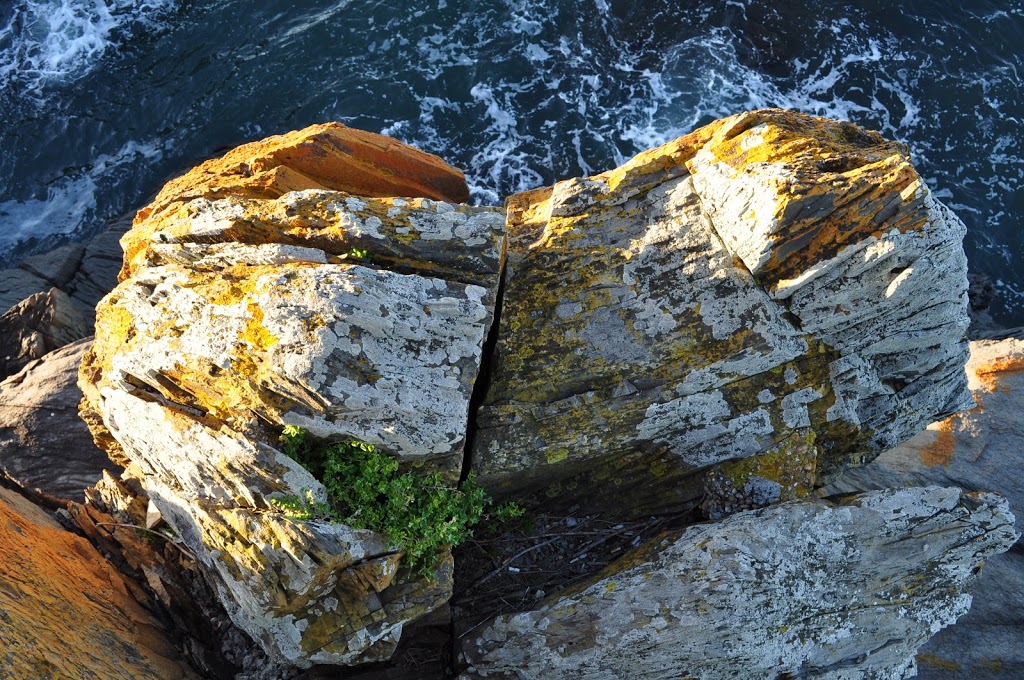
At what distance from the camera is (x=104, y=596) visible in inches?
440

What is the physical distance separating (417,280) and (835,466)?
7404 mm

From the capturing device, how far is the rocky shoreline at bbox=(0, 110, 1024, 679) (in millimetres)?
9195

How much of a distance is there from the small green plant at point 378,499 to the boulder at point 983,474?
25.8ft

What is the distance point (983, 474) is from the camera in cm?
1509

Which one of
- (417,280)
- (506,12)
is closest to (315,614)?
(417,280)

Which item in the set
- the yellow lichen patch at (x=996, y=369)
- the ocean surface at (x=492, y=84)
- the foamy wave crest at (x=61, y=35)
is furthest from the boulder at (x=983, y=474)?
the foamy wave crest at (x=61, y=35)

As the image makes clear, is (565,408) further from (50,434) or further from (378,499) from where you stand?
(50,434)

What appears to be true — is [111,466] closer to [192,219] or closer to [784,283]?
[192,219]

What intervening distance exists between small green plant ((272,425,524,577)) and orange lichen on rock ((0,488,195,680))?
3354mm

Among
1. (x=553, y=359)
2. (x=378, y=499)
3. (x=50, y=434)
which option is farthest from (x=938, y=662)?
(x=50, y=434)

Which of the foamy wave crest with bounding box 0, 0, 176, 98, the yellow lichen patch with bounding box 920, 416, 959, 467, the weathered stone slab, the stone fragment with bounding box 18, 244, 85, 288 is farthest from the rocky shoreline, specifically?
the foamy wave crest with bounding box 0, 0, 176, 98

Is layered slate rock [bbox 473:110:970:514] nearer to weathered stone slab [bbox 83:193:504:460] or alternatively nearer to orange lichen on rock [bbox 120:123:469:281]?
weathered stone slab [bbox 83:193:504:460]

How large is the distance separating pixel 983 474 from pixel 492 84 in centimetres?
1600

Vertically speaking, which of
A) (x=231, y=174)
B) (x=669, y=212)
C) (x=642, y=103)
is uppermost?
(x=231, y=174)
